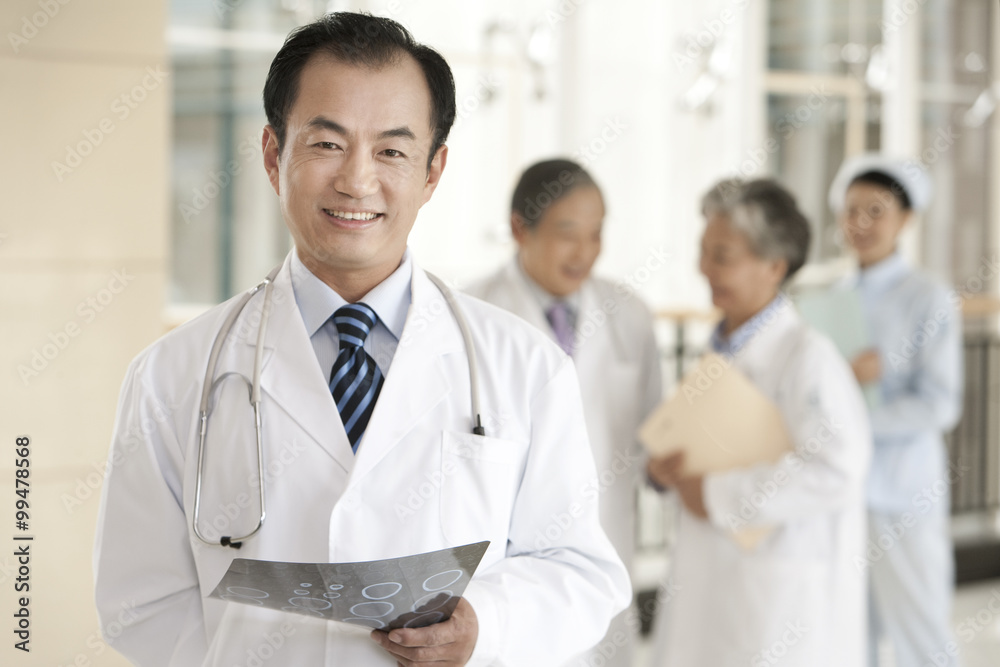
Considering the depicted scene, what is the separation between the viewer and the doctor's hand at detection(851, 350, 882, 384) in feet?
7.55

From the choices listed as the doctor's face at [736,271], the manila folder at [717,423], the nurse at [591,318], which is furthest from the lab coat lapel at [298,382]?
the doctor's face at [736,271]

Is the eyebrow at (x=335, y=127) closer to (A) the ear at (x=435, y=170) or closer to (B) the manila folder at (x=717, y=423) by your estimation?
(A) the ear at (x=435, y=170)

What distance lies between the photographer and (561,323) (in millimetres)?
1956

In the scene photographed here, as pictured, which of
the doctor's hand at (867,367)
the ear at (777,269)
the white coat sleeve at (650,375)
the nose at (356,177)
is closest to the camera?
the nose at (356,177)

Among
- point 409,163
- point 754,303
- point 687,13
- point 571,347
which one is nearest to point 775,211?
point 754,303

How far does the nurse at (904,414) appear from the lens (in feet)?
7.60

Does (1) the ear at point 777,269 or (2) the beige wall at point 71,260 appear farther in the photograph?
(1) the ear at point 777,269

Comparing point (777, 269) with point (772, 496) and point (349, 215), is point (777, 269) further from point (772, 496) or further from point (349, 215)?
point (349, 215)

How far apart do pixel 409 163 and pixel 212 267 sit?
1856 mm

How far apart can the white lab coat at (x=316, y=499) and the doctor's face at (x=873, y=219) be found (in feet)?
5.47

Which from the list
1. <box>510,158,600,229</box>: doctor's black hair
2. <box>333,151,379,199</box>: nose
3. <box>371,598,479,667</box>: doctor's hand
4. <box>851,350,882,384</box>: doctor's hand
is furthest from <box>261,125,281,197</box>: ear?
<box>851,350,882,384</box>: doctor's hand

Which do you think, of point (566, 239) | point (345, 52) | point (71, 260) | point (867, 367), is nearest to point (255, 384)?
point (345, 52)

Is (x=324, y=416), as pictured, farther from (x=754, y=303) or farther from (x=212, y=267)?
(x=212, y=267)

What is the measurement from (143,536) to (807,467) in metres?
1.34
